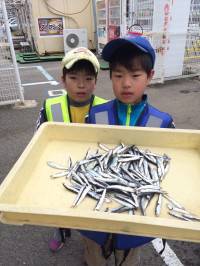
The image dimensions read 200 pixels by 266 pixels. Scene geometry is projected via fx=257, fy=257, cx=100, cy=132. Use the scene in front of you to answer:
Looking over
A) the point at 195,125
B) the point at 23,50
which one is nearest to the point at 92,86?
the point at 195,125

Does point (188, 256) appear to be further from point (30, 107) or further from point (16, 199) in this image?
point (30, 107)

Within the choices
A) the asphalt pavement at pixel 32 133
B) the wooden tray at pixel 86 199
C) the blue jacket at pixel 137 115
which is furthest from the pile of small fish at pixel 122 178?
the asphalt pavement at pixel 32 133

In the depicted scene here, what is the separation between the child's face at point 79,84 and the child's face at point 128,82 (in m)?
0.51

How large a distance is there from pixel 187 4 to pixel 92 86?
7.05m

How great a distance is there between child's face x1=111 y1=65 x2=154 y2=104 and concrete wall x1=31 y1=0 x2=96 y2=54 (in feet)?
42.9

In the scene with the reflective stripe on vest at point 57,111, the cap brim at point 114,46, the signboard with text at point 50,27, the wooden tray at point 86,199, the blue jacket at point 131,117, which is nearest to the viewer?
the wooden tray at point 86,199

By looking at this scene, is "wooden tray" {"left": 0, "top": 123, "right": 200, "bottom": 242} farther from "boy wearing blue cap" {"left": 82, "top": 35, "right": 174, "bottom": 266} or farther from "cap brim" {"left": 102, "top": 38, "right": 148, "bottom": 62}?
"cap brim" {"left": 102, "top": 38, "right": 148, "bottom": 62}

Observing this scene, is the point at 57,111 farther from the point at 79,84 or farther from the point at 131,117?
the point at 131,117

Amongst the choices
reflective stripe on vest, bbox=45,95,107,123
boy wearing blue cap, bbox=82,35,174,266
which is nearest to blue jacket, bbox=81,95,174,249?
boy wearing blue cap, bbox=82,35,174,266

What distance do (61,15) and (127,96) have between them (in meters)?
13.4

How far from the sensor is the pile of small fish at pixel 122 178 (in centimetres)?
133

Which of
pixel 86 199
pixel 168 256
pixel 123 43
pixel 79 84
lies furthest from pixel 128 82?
pixel 168 256

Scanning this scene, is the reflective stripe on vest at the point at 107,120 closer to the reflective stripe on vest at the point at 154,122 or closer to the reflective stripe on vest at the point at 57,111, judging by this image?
the reflective stripe on vest at the point at 154,122

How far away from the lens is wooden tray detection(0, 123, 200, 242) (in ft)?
3.72
